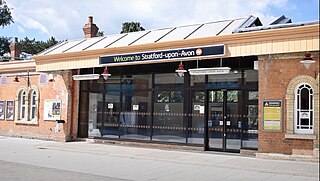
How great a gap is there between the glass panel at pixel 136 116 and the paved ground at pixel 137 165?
4.39 ft

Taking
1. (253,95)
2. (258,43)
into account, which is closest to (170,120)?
(253,95)

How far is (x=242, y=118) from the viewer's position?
14875mm

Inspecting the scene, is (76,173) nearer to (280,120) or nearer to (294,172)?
(294,172)

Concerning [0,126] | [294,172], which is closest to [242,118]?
[294,172]

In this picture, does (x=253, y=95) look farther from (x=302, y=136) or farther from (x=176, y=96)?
(x=176, y=96)

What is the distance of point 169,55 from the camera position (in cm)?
1498

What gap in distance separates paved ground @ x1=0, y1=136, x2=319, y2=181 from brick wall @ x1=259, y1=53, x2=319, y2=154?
2.08ft

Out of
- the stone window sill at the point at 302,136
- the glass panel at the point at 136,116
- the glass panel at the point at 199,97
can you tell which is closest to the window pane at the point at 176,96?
the glass panel at the point at 199,97

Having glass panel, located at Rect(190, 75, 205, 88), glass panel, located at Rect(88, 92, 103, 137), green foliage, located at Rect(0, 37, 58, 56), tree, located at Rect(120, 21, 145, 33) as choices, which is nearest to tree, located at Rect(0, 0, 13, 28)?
glass panel, located at Rect(88, 92, 103, 137)

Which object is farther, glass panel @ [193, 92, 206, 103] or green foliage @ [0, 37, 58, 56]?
green foliage @ [0, 37, 58, 56]

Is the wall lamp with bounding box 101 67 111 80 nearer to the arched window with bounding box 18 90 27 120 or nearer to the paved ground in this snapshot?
the paved ground

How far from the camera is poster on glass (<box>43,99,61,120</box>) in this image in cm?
1989

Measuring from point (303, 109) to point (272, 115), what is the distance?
1.00 meters

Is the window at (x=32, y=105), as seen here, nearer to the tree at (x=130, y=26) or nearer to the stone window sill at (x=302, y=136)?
the stone window sill at (x=302, y=136)
